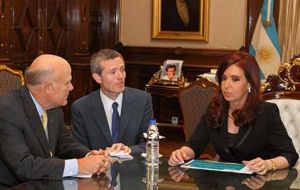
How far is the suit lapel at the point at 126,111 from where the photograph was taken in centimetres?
384

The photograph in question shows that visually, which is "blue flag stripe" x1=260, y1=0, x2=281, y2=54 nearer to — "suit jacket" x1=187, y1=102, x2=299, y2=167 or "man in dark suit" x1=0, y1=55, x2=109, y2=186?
"suit jacket" x1=187, y1=102, x2=299, y2=167

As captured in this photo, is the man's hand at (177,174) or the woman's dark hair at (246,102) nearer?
the man's hand at (177,174)

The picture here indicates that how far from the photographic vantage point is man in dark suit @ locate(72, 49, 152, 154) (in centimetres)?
382

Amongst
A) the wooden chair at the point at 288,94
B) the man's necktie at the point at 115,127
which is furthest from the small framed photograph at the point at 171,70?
the man's necktie at the point at 115,127

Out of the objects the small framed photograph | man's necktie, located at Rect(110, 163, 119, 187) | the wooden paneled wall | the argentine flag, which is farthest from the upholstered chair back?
the small framed photograph

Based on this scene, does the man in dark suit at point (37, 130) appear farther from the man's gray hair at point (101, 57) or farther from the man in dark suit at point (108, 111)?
the man's gray hair at point (101, 57)

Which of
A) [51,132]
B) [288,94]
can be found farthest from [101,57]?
[288,94]

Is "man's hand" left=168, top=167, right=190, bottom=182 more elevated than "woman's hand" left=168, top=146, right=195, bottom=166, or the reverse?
"woman's hand" left=168, top=146, right=195, bottom=166

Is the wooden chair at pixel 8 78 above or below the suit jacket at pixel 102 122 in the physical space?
above

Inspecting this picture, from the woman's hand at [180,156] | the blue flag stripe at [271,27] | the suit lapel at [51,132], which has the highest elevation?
the blue flag stripe at [271,27]

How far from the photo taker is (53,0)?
7445 mm

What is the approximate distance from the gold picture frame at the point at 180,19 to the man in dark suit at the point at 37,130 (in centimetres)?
534

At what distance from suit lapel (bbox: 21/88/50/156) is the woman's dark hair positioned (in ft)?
3.52

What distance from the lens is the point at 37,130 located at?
2963mm
